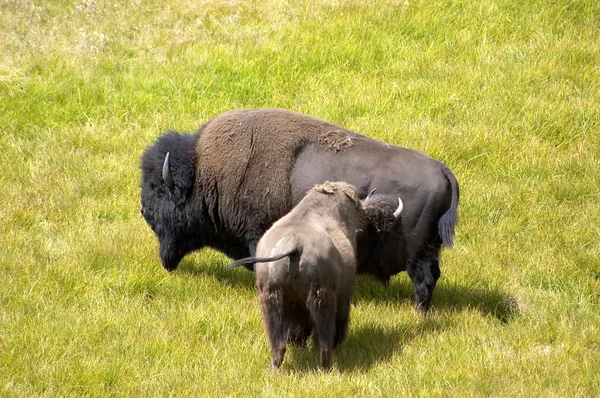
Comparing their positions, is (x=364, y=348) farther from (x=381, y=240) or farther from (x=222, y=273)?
(x=222, y=273)

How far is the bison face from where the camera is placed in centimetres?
780

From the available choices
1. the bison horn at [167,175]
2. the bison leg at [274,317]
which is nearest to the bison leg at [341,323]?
the bison leg at [274,317]

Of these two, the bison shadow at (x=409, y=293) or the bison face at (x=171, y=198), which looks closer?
the bison shadow at (x=409, y=293)

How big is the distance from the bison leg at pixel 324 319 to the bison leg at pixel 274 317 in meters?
0.21

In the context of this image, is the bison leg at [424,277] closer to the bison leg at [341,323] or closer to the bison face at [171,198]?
the bison leg at [341,323]

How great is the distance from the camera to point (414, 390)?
5.49 m

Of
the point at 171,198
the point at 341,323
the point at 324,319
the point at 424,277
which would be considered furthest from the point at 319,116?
the point at 324,319

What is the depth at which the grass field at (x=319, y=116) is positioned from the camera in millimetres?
5938

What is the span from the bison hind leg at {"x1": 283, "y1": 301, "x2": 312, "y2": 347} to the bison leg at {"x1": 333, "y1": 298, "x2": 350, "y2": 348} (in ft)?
0.64

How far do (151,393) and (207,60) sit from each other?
6.78m

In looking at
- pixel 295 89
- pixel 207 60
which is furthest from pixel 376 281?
pixel 207 60

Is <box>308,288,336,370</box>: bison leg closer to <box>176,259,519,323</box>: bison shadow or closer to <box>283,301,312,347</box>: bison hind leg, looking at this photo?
<box>283,301,312,347</box>: bison hind leg

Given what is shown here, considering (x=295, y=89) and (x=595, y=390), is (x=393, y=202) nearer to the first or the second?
(x=595, y=390)

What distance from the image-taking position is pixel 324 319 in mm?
5715
